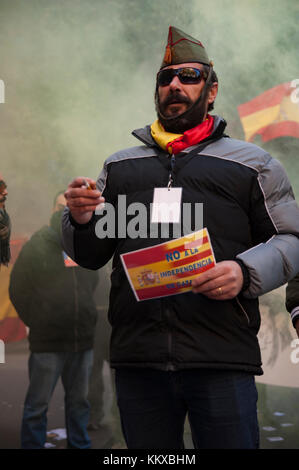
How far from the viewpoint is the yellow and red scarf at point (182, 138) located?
1592 millimetres

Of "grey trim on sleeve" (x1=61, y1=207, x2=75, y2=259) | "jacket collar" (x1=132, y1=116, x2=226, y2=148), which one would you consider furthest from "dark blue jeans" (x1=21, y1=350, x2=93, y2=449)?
"jacket collar" (x1=132, y1=116, x2=226, y2=148)

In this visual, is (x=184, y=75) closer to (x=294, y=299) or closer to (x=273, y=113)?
(x=294, y=299)

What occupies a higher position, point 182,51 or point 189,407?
point 182,51

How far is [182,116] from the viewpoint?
1.64 metres

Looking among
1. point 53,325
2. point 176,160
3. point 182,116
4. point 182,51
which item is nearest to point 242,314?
point 176,160

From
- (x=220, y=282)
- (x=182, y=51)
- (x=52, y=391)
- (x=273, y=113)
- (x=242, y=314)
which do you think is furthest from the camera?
(x=273, y=113)

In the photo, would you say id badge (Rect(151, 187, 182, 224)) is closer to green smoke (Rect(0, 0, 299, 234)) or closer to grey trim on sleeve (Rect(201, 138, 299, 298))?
grey trim on sleeve (Rect(201, 138, 299, 298))

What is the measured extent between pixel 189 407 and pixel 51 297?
6.41ft

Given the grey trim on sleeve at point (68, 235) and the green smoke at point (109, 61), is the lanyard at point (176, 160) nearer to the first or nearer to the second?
the grey trim on sleeve at point (68, 235)

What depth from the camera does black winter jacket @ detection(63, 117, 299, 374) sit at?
1456 millimetres

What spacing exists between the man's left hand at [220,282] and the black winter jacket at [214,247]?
0.06 metres

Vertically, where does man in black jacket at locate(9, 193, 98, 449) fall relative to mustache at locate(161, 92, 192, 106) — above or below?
below
